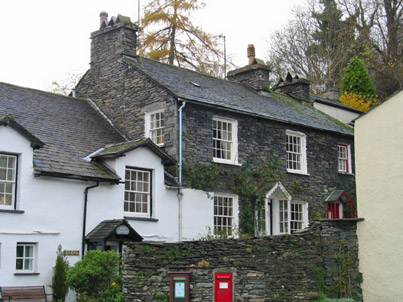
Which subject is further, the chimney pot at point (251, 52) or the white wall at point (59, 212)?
the chimney pot at point (251, 52)

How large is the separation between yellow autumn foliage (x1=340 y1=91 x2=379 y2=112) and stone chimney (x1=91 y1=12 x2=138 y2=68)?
19902 millimetres

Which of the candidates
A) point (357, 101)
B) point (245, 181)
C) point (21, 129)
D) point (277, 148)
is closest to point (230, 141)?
point (245, 181)

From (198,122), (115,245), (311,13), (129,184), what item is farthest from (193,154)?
(311,13)

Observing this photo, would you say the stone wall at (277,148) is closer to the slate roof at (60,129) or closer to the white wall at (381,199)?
the slate roof at (60,129)

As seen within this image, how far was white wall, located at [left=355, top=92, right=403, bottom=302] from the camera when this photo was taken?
15.3 meters

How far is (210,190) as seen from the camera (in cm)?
2091

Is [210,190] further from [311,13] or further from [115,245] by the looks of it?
[311,13]

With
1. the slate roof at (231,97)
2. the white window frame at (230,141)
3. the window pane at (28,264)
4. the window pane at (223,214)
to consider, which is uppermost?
the slate roof at (231,97)

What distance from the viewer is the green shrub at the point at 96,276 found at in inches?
606

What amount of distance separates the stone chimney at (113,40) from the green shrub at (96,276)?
33.4 ft

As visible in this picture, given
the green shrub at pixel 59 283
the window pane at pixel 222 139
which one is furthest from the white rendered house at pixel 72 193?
the window pane at pixel 222 139

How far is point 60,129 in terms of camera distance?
66.3ft

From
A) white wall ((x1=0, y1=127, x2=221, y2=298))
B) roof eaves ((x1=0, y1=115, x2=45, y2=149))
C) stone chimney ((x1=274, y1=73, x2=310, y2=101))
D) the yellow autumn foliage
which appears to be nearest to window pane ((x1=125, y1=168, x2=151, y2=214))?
white wall ((x1=0, y1=127, x2=221, y2=298))

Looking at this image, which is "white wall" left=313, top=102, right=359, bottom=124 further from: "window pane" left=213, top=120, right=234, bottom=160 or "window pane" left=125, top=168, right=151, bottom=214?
"window pane" left=125, top=168, right=151, bottom=214
